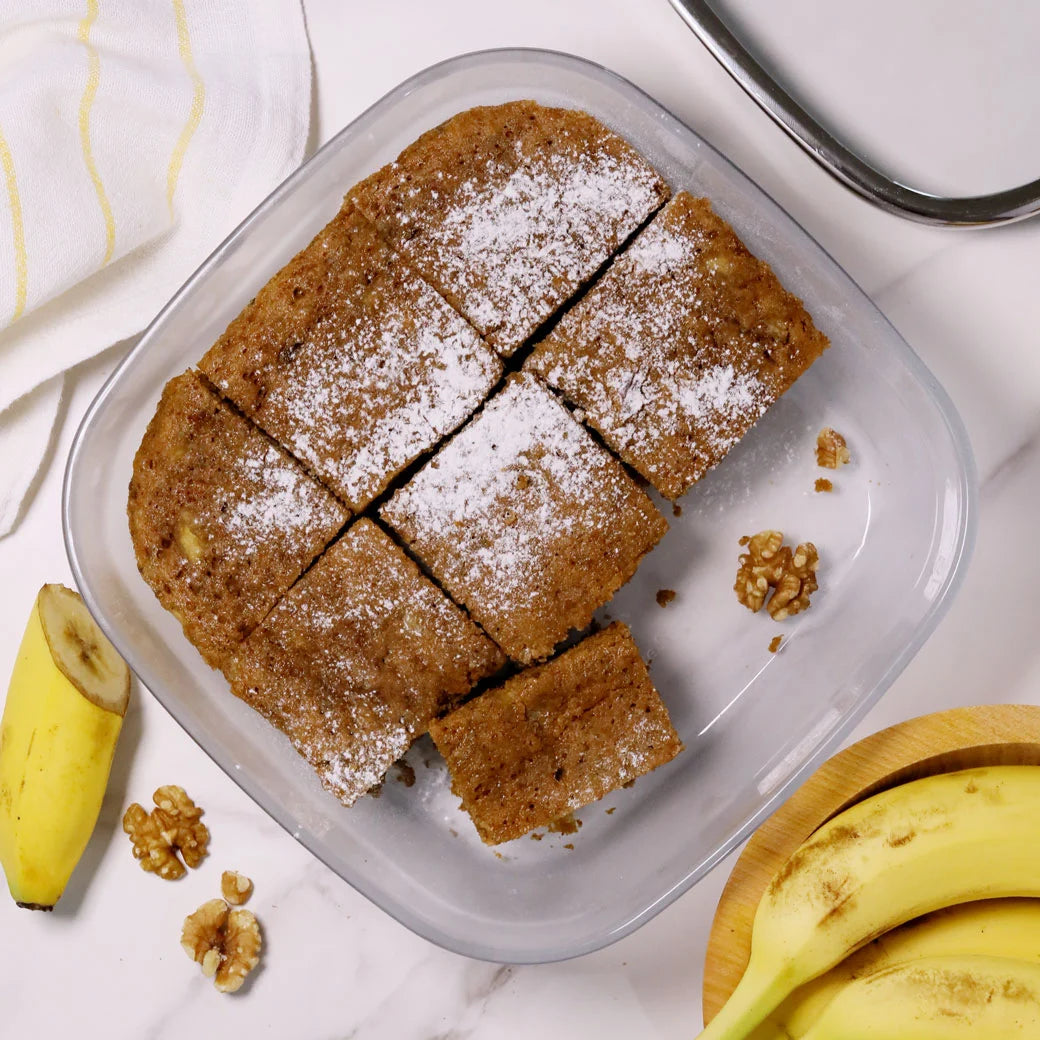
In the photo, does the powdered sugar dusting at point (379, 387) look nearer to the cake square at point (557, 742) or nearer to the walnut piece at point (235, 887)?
the cake square at point (557, 742)

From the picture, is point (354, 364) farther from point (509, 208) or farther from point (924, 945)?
point (924, 945)

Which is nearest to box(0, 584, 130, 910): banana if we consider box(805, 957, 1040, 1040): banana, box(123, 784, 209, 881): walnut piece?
box(123, 784, 209, 881): walnut piece

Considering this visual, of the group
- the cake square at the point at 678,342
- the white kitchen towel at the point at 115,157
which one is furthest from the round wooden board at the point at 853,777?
the white kitchen towel at the point at 115,157

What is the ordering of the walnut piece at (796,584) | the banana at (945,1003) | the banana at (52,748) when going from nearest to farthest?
the banana at (945,1003)
the banana at (52,748)
the walnut piece at (796,584)

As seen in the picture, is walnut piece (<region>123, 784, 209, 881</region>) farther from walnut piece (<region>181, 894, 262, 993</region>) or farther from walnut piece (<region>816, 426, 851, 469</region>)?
walnut piece (<region>816, 426, 851, 469</region>)

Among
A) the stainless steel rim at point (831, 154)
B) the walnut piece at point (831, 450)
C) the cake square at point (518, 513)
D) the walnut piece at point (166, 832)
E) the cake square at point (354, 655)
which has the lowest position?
the walnut piece at point (166, 832)

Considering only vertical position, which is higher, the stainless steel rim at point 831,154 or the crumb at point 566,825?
the stainless steel rim at point 831,154

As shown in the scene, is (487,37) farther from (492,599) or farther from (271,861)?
(271,861)

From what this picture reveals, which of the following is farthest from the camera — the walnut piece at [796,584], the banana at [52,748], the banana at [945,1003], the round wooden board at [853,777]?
the walnut piece at [796,584]

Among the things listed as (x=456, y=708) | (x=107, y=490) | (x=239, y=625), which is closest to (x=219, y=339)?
(x=107, y=490)
